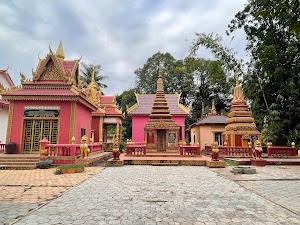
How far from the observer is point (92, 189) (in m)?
6.38

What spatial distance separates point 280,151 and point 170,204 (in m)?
14.1

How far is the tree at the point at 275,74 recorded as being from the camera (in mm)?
17047

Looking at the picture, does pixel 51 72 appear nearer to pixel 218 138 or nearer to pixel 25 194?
pixel 25 194

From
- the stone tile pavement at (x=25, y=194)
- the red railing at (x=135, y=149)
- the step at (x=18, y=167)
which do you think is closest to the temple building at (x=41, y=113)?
the step at (x=18, y=167)

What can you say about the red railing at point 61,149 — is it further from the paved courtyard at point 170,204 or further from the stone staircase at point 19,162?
the paved courtyard at point 170,204

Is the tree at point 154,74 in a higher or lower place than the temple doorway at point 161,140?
higher

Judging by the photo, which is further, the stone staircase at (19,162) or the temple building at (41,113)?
the temple building at (41,113)

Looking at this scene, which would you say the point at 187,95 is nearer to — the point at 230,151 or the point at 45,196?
the point at 230,151

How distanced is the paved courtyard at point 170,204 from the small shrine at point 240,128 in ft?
34.7

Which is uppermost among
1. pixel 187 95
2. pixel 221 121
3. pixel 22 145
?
pixel 187 95

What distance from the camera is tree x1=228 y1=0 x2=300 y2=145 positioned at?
55.9 ft

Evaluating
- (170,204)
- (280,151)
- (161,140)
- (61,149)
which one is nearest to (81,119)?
(61,149)

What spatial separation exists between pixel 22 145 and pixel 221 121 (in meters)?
18.5

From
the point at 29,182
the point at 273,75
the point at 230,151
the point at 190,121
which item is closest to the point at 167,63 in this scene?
the point at 190,121
